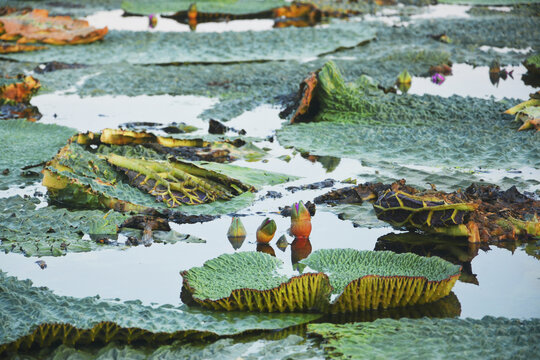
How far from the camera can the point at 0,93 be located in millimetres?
4793

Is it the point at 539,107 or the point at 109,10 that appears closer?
the point at 539,107

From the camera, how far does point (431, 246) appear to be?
2512 millimetres

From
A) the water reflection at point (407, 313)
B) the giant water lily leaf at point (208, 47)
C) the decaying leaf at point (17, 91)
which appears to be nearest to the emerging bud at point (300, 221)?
the water reflection at point (407, 313)

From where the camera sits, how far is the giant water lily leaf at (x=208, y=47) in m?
6.07

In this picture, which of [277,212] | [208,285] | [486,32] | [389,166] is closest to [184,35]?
[486,32]

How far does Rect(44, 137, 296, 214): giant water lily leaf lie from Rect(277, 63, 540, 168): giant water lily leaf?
2.70 ft

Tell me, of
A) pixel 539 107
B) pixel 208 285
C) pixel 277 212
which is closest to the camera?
pixel 208 285

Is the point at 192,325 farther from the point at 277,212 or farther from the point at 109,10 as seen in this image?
the point at 109,10

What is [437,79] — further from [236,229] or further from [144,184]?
[236,229]

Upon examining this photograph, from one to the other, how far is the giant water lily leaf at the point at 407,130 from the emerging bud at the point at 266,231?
1093 millimetres

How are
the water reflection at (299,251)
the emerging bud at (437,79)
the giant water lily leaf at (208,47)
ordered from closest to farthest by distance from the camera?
1. the water reflection at (299,251)
2. the emerging bud at (437,79)
3. the giant water lily leaf at (208,47)

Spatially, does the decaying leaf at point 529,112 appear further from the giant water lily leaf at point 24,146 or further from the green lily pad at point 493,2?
the green lily pad at point 493,2

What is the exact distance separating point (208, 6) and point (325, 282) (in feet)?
23.5

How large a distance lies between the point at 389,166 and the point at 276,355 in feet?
5.78
